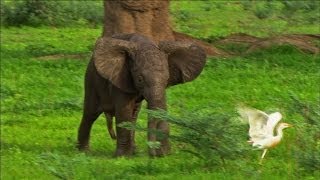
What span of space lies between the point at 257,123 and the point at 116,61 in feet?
6.92

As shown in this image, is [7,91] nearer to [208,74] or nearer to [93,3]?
[208,74]

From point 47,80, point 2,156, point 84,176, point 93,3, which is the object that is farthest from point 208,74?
point 93,3

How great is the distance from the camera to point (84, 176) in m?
8.88

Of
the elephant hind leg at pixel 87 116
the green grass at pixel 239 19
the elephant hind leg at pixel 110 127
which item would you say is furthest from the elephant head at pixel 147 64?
the green grass at pixel 239 19

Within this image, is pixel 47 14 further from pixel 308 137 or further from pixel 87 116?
pixel 308 137

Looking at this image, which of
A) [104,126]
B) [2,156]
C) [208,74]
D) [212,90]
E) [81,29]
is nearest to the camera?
[2,156]

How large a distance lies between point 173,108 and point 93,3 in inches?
402

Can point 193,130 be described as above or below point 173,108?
above

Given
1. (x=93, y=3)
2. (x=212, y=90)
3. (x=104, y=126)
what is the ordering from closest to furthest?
(x=104, y=126)
(x=212, y=90)
(x=93, y=3)

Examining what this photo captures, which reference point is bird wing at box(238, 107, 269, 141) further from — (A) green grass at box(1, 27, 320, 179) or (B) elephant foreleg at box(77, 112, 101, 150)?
Answer: (B) elephant foreleg at box(77, 112, 101, 150)

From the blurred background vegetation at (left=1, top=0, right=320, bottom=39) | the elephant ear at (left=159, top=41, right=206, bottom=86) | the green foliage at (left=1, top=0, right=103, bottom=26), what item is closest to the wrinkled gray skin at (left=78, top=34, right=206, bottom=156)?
the elephant ear at (left=159, top=41, right=206, bottom=86)

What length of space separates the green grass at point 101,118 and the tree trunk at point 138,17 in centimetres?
74

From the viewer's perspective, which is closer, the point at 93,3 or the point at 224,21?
the point at 224,21

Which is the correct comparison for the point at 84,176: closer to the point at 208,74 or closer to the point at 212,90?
the point at 212,90
